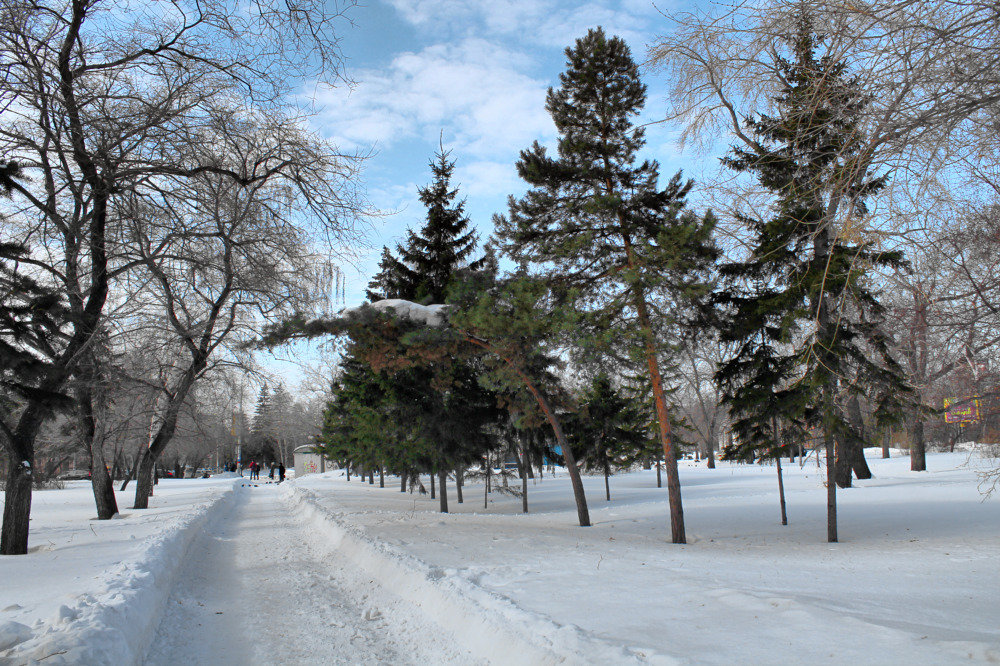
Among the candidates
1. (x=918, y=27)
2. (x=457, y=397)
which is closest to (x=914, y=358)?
(x=918, y=27)

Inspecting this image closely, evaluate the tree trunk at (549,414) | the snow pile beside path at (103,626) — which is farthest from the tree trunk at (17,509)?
the tree trunk at (549,414)

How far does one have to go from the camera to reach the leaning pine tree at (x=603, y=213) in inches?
457

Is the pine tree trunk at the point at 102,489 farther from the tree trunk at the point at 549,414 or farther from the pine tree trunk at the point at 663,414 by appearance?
the pine tree trunk at the point at 663,414

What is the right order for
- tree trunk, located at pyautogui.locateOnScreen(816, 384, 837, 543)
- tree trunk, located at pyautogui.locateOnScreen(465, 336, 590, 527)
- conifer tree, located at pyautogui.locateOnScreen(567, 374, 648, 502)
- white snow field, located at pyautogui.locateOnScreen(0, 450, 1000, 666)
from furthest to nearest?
conifer tree, located at pyautogui.locateOnScreen(567, 374, 648, 502), tree trunk, located at pyautogui.locateOnScreen(465, 336, 590, 527), tree trunk, located at pyautogui.locateOnScreen(816, 384, 837, 543), white snow field, located at pyautogui.locateOnScreen(0, 450, 1000, 666)

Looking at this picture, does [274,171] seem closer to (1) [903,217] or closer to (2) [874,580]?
(1) [903,217]

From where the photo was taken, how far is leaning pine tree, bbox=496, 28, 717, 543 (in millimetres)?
11609

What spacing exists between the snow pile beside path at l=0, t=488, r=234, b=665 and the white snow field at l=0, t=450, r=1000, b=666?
0.07 ft

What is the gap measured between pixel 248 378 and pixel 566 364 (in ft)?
25.8

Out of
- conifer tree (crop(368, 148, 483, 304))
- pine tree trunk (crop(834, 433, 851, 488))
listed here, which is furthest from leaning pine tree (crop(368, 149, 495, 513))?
pine tree trunk (crop(834, 433, 851, 488))

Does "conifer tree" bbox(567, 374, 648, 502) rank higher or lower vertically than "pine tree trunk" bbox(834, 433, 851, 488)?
higher

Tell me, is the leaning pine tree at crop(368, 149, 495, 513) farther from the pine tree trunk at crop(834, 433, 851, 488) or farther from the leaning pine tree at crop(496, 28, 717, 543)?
the pine tree trunk at crop(834, 433, 851, 488)

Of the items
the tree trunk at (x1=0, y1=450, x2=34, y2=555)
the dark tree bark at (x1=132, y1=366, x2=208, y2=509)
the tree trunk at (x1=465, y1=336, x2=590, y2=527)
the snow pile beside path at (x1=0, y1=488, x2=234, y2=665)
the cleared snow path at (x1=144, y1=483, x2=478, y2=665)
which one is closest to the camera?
the snow pile beside path at (x1=0, y1=488, x2=234, y2=665)

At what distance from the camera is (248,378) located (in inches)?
560

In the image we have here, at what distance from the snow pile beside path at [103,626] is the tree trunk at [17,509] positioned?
12.5 ft
